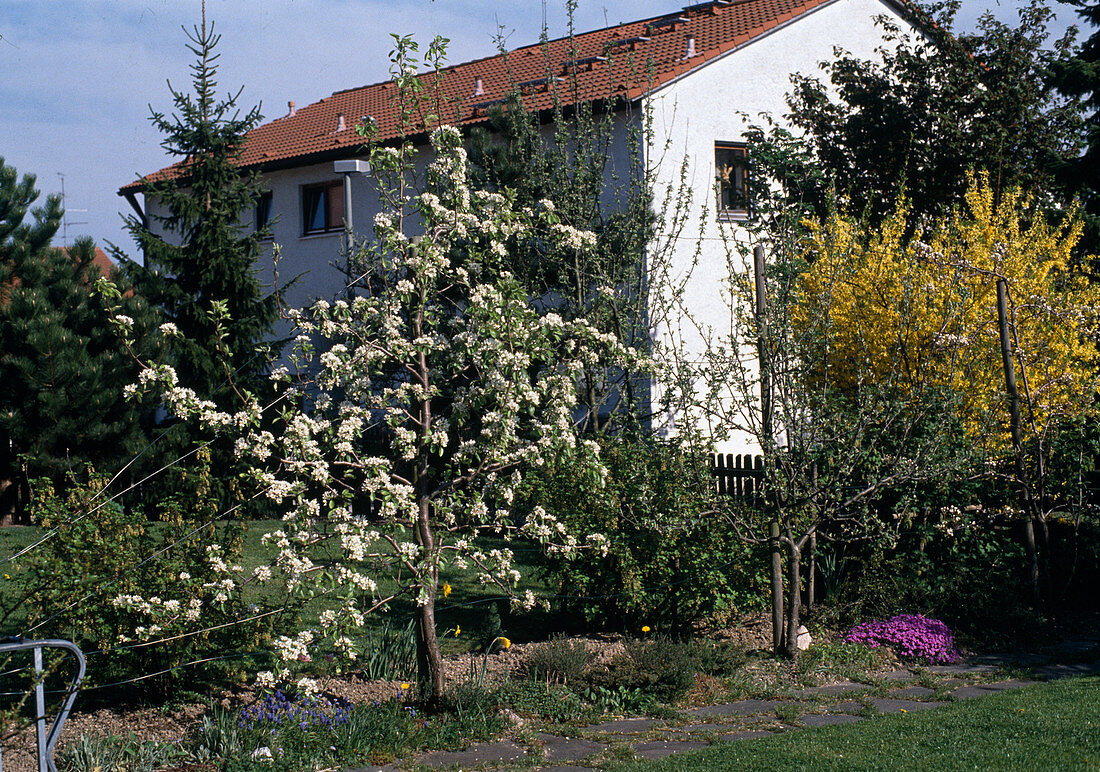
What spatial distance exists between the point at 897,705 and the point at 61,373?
37.2 ft

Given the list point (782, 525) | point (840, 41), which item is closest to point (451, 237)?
point (782, 525)

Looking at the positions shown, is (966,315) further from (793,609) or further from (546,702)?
(546,702)

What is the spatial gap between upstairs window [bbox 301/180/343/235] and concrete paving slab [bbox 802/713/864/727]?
1501 cm

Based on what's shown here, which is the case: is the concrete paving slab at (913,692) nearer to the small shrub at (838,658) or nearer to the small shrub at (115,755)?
the small shrub at (838,658)

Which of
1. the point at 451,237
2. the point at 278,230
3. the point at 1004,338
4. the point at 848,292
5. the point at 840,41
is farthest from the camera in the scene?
the point at 278,230

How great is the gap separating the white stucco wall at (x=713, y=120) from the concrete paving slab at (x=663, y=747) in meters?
8.59

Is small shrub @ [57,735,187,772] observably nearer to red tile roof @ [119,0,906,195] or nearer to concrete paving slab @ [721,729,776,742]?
concrete paving slab @ [721,729,776,742]

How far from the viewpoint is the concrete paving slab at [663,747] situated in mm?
5555

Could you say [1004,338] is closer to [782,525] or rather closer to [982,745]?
[782,525]

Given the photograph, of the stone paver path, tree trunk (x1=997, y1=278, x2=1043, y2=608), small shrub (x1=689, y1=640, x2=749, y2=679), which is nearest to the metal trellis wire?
the stone paver path

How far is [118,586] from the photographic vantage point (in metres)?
5.49

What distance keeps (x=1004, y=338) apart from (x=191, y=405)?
23.7ft

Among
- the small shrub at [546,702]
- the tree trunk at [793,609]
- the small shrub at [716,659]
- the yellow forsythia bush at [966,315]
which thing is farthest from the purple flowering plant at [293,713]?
the yellow forsythia bush at [966,315]

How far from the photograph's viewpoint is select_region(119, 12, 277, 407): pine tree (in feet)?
42.7
